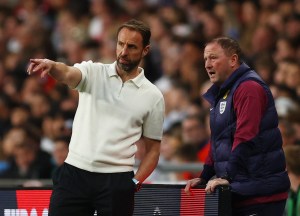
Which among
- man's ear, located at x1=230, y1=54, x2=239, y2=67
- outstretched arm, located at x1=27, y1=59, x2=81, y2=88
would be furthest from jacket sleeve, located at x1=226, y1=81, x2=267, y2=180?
outstretched arm, located at x1=27, y1=59, x2=81, y2=88

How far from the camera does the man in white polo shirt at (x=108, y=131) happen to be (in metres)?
5.96

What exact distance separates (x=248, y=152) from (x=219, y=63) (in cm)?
64

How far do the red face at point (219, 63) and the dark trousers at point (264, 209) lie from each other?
84cm

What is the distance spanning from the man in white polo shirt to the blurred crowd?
290 centimetres

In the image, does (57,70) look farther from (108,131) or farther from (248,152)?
(248,152)

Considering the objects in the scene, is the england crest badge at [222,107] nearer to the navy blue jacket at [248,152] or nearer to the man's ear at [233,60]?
the navy blue jacket at [248,152]

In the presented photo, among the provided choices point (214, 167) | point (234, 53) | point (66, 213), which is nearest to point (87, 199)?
point (66, 213)

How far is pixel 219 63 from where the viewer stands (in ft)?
20.5

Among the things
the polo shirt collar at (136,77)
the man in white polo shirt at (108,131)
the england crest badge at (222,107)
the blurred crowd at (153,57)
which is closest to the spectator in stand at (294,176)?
the blurred crowd at (153,57)

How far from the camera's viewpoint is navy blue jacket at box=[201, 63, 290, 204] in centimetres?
604

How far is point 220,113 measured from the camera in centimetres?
621

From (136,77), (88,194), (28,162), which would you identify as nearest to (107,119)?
(136,77)

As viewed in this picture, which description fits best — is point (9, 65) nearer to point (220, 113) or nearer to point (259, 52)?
point (259, 52)

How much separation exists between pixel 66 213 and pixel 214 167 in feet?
3.58
